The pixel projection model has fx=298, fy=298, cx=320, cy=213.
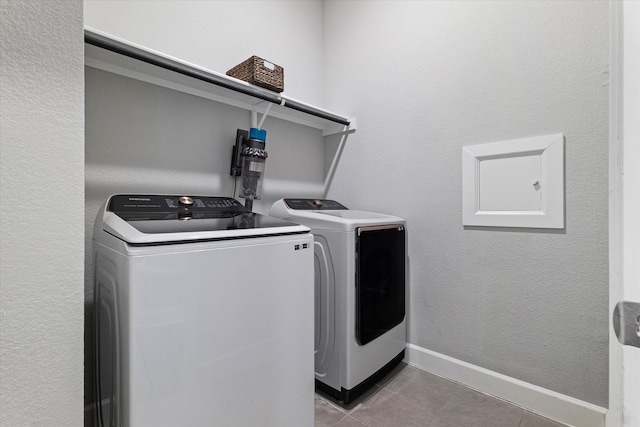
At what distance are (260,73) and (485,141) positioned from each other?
1284mm

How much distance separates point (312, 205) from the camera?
2020mm

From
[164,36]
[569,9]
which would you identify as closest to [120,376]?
[164,36]

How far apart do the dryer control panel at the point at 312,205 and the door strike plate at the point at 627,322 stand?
1.54 metres

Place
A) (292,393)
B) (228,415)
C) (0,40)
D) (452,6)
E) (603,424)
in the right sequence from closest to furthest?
(0,40), (228,415), (292,393), (603,424), (452,6)

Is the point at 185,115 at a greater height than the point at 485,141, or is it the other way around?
the point at 185,115

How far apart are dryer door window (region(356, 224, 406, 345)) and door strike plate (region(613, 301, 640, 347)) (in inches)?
43.5

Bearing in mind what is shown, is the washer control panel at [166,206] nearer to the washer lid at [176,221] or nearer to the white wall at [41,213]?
the washer lid at [176,221]

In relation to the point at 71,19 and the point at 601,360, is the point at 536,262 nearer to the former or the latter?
the point at 601,360

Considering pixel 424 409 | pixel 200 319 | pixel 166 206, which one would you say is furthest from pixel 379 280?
pixel 166 206

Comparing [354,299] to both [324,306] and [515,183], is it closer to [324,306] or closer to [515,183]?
[324,306]

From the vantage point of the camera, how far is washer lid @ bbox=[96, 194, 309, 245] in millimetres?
888

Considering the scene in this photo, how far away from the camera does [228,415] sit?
97 centimetres

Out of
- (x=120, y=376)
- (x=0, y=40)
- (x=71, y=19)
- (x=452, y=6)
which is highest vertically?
(x=452, y=6)

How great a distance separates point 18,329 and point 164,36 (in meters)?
1.51
